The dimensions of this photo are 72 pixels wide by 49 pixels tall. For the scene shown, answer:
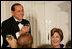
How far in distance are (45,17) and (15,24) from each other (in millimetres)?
604

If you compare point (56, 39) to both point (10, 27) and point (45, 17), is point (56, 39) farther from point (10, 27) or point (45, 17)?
point (45, 17)

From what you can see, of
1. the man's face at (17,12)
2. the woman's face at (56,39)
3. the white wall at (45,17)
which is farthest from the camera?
the white wall at (45,17)

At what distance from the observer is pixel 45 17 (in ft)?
8.35

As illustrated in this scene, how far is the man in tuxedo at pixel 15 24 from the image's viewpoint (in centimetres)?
206

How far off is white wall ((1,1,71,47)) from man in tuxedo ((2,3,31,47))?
30cm

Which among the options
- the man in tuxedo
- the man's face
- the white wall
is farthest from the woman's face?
the white wall

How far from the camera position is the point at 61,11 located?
2.61 m

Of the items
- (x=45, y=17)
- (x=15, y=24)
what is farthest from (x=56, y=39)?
(x=45, y=17)

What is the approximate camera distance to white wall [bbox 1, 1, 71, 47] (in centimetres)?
245

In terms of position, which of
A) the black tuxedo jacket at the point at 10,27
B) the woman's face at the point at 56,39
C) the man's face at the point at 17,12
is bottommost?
the woman's face at the point at 56,39

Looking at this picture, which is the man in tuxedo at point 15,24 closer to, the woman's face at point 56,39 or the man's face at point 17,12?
the man's face at point 17,12

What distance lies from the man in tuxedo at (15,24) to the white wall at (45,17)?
11.7 inches

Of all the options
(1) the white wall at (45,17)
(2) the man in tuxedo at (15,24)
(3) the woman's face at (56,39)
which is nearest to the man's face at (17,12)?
(2) the man in tuxedo at (15,24)

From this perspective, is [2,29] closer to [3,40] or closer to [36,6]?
[3,40]
